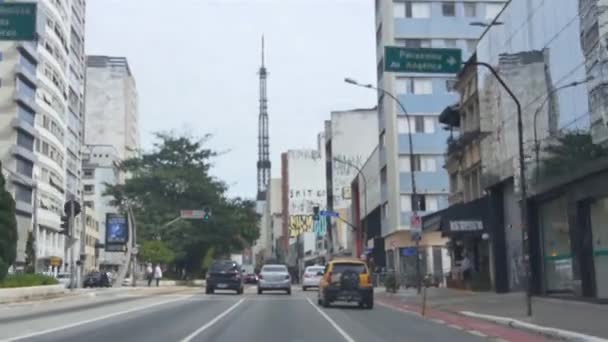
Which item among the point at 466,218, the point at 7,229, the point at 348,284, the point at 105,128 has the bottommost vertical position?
the point at 348,284

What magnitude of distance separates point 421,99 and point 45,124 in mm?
43997

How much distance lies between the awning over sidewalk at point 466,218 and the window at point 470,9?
30.3 m

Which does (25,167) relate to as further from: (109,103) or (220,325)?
(220,325)

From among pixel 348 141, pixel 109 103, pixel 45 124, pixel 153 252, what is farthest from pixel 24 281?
pixel 109 103

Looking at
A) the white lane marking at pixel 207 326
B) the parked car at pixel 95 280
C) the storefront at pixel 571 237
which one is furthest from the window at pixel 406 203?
the white lane marking at pixel 207 326

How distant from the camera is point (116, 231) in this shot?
59062mm

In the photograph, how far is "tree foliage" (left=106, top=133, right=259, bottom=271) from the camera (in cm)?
7694

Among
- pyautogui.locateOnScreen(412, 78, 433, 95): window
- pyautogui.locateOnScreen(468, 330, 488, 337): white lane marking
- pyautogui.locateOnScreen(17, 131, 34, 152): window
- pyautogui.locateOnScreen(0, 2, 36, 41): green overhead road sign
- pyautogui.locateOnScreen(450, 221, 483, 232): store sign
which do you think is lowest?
pyautogui.locateOnScreen(468, 330, 488, 337): white lane marking

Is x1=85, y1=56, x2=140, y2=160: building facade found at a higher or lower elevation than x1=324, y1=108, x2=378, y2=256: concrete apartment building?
higher

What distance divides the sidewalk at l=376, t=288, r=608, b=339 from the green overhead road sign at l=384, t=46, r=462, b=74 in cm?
693

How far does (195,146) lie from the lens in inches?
3302

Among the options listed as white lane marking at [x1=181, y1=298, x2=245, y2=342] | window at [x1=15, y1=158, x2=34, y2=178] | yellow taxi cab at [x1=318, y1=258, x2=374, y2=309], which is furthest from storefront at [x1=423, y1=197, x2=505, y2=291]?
window at [x1=15, y1=158, x2=34, y2=178]

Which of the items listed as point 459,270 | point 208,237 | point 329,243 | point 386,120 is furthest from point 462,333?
point 329,243

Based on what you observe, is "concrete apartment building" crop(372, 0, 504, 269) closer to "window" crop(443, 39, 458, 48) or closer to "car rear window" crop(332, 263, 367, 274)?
"window" crop(443, 39, 458, 48)
